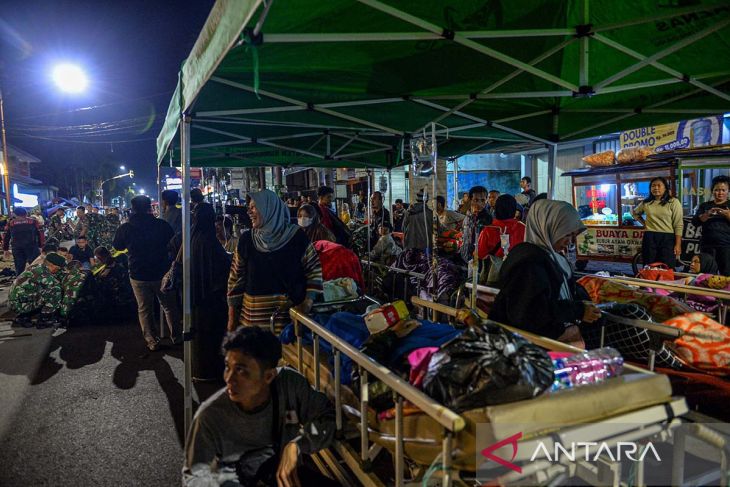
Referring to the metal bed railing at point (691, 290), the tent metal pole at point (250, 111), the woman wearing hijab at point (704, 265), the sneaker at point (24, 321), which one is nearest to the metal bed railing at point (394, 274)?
the metal bed railing at point (691, 290)

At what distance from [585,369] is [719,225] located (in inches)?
255

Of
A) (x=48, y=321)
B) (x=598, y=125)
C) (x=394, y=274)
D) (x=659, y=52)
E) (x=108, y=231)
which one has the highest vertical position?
(x=659, y=52)

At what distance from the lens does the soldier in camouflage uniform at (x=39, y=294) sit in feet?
26.0

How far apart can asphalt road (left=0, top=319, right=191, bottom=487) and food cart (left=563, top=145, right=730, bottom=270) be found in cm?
882

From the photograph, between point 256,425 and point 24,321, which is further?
point 24,321

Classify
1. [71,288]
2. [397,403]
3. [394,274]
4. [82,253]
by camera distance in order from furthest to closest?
[82,253] → [71,288] → [394,274] → [397,403]

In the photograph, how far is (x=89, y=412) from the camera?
4.57 meters

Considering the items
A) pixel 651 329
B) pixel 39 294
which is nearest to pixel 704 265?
pixel 651 329

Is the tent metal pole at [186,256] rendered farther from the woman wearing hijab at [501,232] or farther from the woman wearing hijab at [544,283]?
the woman wearing hijab at [501,232]

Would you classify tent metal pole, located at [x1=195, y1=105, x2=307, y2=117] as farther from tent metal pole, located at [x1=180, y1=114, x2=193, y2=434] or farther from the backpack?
the backpack

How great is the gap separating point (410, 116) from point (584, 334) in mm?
2885

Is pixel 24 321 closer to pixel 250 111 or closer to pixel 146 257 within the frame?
pixel 146 257

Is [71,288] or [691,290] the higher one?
[691,290]

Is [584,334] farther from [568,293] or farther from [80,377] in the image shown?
[80,377]
